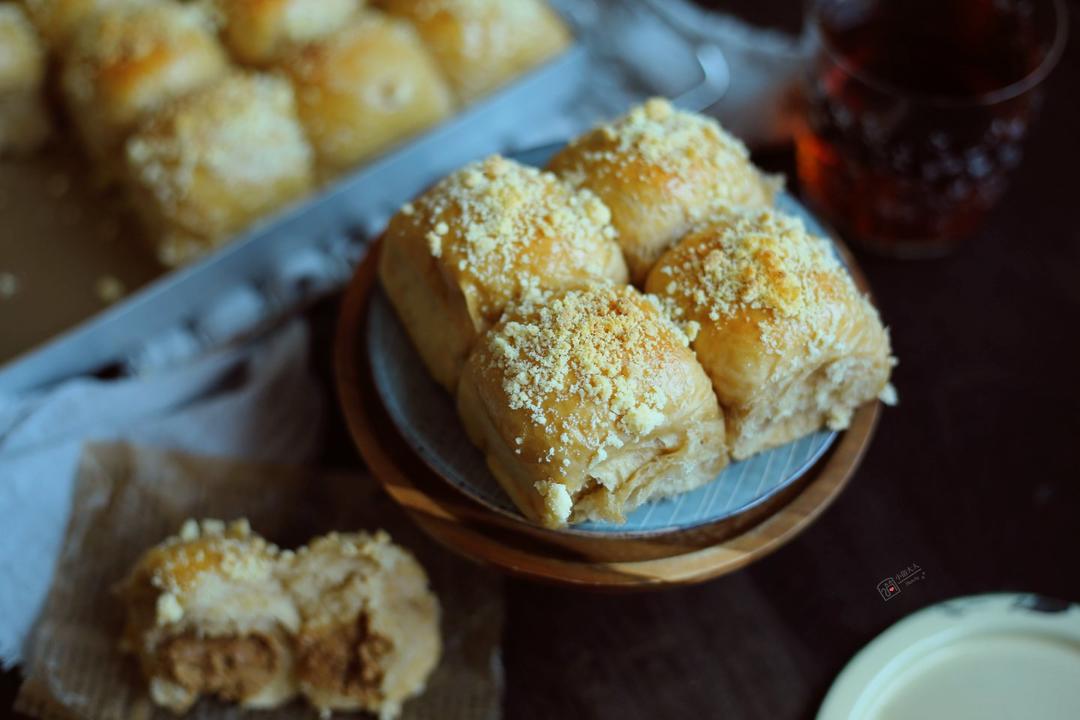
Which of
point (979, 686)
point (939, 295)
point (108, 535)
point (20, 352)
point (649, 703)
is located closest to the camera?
point (979, 686)

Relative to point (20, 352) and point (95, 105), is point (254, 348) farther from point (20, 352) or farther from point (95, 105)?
point (95, 105)

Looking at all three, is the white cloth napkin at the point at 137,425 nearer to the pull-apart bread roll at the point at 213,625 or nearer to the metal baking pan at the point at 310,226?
the metal baking pan at the point at 310,226

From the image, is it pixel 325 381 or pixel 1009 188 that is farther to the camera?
pixel 1009 188

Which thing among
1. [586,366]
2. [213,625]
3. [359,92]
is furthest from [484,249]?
[359,92]

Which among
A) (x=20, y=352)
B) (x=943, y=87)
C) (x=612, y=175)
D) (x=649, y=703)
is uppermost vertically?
(x=612, y=175)

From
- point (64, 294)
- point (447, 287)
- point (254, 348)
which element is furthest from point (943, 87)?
point (64, 294)

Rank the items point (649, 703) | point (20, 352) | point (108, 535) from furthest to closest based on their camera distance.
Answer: point (20, 352), point (108, 535), point (649, 703)

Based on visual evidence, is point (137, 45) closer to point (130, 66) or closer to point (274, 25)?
point (130, 66)
